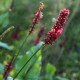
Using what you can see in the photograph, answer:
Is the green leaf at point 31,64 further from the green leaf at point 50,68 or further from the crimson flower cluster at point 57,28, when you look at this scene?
the green leaf at point 50,68

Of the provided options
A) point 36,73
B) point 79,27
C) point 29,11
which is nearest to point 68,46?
point 79,27

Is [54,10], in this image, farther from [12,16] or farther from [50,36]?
[50,36]

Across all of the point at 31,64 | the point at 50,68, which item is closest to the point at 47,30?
the point at 50,68

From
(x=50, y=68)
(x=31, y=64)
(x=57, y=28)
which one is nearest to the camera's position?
(x=57, y=28)

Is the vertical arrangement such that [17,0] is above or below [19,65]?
above

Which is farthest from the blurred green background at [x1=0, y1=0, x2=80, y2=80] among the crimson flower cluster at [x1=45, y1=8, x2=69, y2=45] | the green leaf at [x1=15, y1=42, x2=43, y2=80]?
the crimson flower cluster at [x1=45, y1=8, x2=69, y2=45]

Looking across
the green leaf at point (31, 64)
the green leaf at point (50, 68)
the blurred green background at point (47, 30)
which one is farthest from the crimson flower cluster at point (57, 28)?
the blurred green background at point (47, 30)

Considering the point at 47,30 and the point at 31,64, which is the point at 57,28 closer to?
the point at 31,64

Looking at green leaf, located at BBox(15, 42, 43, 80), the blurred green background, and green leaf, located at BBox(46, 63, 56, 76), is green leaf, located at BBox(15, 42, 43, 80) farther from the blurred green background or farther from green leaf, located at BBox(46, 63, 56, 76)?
the blurred green background

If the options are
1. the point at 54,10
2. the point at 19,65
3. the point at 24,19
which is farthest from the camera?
the point at 24,19

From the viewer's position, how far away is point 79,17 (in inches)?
172

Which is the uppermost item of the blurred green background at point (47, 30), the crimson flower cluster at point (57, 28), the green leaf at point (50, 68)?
the blurred green background at point (47, 30)

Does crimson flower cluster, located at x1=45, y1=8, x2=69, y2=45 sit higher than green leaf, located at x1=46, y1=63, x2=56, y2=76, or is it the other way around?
green leaf, located at x1=46, y1=63, x2=56, y2=76

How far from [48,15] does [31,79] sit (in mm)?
2075
